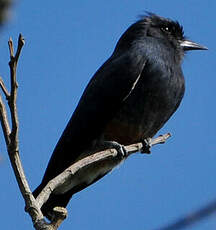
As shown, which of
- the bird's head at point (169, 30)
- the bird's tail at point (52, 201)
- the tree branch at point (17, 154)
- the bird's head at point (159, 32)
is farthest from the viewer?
the bird's head at point (169, 30)

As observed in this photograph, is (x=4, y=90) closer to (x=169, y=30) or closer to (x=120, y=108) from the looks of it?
(x=120, y=108)

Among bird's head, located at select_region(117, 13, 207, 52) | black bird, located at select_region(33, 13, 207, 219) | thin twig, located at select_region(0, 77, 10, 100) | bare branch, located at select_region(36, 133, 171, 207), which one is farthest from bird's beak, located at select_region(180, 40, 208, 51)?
thin twig, located at select_region(0, 77, 10, 100)

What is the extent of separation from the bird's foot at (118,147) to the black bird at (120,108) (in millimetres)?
50

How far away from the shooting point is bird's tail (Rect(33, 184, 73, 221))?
12.3ft

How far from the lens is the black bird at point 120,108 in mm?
4238

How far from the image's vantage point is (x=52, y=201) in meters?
3.94

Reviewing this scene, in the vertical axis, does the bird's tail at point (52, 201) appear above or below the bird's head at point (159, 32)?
below

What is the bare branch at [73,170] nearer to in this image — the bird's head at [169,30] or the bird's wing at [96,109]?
the bird's wing at [96,109]

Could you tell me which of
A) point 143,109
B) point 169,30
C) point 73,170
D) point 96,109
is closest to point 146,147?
point 143,109

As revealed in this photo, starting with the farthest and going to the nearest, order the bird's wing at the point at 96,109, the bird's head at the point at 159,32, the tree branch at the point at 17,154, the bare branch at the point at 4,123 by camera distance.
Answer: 1. the bird's head at the point at 159,32
2. the bird's wing at the point at 96,109
3. the bare branch at the point at 4,123
4. the tree branch at the point at 17,154

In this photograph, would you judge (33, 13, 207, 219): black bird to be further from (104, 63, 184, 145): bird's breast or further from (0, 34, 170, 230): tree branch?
(0, 34, 170, 230): tree branch

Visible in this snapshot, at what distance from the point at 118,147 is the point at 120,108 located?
0.48 m

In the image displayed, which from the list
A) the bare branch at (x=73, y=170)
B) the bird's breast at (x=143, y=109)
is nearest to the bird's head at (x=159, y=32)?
the bird's breast at (x=143, y=109)

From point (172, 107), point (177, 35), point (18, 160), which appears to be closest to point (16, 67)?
point (18, 160)
